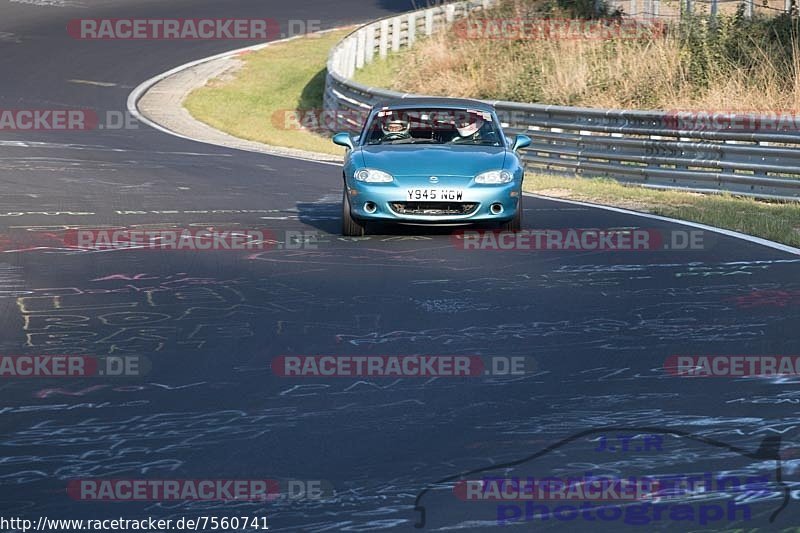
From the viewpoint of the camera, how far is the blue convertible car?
41.5ft

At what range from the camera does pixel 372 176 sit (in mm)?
12844

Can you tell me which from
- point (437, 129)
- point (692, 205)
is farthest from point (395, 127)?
point (692, 205)

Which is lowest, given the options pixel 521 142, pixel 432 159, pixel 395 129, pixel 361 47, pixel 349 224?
pixel 349 224

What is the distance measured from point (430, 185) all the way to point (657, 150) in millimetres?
6469

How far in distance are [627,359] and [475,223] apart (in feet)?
17.1

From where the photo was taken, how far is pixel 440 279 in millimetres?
10477

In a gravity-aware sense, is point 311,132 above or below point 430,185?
below

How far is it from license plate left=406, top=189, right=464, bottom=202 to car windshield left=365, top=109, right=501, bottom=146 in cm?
129

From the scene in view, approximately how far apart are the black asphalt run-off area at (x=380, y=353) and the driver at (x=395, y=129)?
102cm

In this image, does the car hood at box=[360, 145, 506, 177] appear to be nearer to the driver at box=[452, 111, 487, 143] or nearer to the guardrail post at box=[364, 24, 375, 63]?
the driver at box=[452, 111, 487, 143]

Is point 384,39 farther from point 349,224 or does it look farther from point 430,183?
point 430,183

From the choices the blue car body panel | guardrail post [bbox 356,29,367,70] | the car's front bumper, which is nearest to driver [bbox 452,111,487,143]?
the blue car body panel

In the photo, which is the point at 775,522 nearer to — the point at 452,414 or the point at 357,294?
the point at 452,414

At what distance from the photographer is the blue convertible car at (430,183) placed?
12.7m
